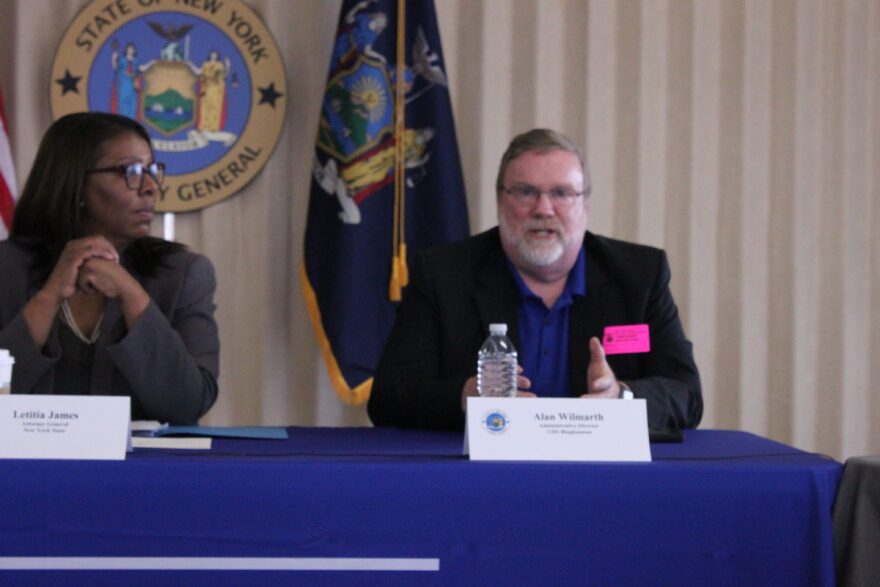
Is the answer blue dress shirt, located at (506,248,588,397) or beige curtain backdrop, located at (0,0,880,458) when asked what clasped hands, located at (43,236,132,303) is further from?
beige curtain backdrop, located at (0,0,880,458)

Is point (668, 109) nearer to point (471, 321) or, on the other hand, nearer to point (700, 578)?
point (471, 321)

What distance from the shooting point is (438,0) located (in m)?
4.42

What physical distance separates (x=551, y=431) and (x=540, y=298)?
1.10 meters

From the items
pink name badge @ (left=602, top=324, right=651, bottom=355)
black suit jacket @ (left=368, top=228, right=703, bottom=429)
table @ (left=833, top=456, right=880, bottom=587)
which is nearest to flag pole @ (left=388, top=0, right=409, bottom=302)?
black suit jacket @ (left=368, top=228, right=703, bottom=429)

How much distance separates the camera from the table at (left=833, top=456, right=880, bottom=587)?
5.42 ft

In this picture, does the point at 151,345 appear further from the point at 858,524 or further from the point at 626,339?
the point at 858,524

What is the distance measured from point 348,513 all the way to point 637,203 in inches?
124

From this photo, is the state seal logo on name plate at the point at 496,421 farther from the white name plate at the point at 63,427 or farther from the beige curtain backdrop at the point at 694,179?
the beige curtain backdrop at the point at 694,179

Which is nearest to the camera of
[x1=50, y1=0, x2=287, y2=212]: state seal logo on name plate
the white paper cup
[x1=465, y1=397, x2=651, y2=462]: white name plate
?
[x1=465, y1=397, x2=651, y2=462]: white name plate

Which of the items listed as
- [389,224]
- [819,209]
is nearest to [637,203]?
[819,209]

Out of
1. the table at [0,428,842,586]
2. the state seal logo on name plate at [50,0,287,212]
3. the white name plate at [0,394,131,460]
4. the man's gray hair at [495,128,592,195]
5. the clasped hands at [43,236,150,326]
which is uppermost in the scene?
the state seal logo on name plate at [50,0,287,212]

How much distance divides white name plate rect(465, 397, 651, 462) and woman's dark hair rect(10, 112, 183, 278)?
1.33 meters

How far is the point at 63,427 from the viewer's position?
1.65 meters

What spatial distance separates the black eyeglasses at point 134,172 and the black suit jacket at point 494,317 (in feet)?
2.29
